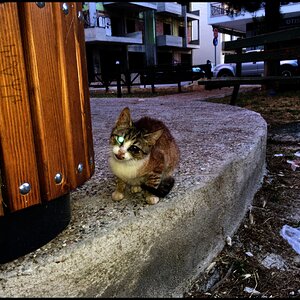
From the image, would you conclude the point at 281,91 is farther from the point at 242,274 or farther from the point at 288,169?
the point at 242,274

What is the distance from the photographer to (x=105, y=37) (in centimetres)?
2683

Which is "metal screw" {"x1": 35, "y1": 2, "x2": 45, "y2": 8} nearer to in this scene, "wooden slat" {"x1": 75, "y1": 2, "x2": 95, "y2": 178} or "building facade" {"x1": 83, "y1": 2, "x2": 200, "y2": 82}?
"wooden slat" {"x1": 75, "y1": 2, "x2": 95, "y2": 178}

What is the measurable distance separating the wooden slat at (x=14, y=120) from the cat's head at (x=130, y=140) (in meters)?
0.55

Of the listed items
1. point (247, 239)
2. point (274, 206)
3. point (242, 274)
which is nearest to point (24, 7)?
point (242, 274)

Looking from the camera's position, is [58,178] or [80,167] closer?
[58,178]

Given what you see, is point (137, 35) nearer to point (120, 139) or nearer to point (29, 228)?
point (120, 139)

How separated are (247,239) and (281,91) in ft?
29.9

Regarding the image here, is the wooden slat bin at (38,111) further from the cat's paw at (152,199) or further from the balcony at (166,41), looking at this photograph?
the balcony at (166,41)

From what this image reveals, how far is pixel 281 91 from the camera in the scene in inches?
413

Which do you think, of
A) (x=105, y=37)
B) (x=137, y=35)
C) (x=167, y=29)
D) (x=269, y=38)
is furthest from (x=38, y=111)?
(x=167, y=29)

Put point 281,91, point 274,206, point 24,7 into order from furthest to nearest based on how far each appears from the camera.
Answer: point 281,91
point 274,206
point 24,7

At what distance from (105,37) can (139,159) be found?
87.7 ft

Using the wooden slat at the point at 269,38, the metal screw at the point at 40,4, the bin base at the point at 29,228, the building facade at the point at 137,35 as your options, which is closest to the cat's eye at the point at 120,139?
the bin base at the point at 29,228

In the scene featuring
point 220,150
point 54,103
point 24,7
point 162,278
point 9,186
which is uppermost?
point 24,7
